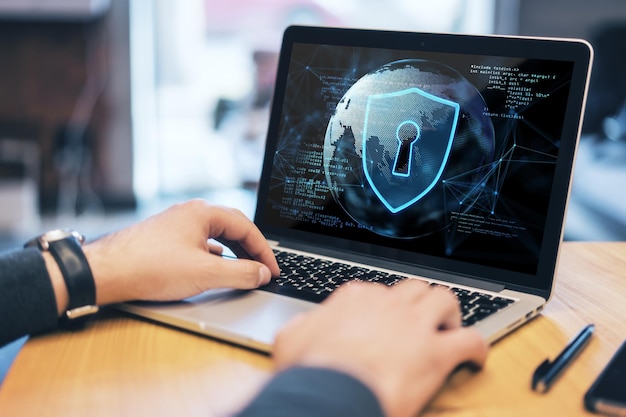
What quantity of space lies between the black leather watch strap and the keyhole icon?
394 mm

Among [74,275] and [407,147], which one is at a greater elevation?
[407,147]

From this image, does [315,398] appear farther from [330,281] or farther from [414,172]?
[414,172]

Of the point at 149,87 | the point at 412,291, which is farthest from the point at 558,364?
the point at 149,87

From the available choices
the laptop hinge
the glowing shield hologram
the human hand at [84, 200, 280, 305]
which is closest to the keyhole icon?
the glowing shield hologram

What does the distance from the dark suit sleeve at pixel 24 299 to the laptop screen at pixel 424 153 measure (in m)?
0.36

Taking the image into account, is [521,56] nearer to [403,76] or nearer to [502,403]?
[403,76]

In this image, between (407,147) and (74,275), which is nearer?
(74,275)

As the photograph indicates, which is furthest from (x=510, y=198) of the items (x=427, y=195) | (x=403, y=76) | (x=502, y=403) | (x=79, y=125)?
(x=79, y=125)

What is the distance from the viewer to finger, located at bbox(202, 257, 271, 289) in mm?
698

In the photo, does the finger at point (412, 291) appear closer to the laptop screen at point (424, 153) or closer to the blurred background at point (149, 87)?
the laptop screen at point (424, 153)

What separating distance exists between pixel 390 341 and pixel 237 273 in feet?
0.84

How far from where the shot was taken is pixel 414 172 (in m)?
0.83

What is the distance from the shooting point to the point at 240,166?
463cm

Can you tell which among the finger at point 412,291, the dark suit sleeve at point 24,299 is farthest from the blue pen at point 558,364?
the dark suit sleeve at point 24,299
